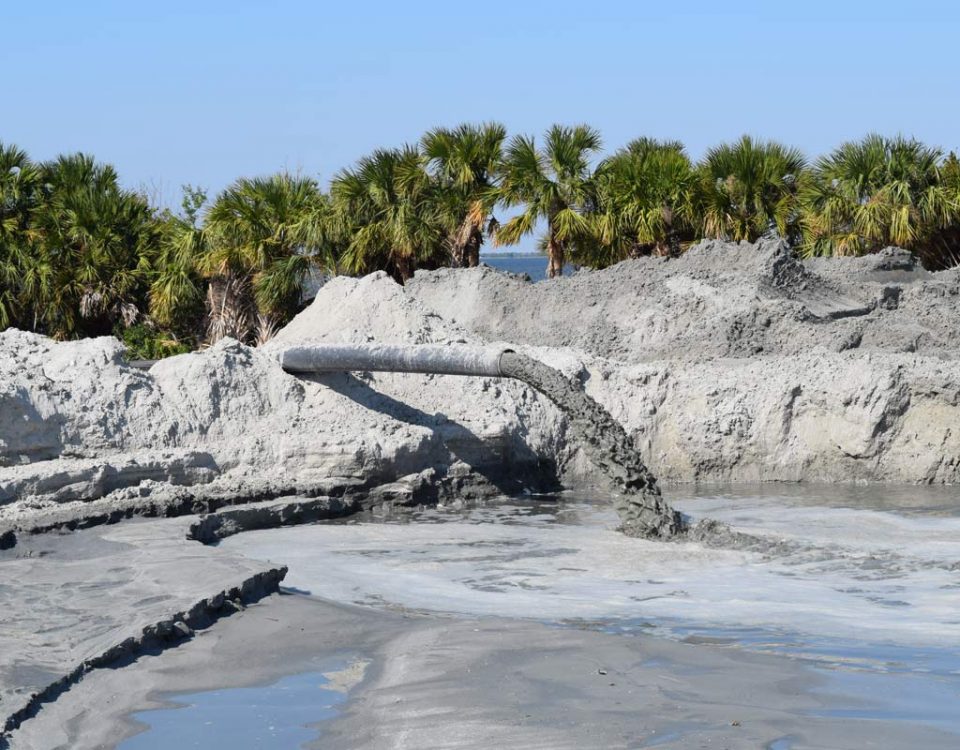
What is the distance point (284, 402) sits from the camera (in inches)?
538

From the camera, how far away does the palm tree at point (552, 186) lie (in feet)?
82.0

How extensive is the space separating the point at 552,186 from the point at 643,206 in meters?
1.77

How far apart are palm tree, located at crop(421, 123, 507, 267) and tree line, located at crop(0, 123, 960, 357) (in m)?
0.03

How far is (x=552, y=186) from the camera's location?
2502 cm

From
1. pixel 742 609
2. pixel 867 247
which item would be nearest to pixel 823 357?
pixel 742 609

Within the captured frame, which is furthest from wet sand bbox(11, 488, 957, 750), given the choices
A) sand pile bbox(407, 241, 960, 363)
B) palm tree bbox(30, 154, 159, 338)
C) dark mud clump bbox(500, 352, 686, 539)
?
palm tree bbox(30, 154, 159, 338)

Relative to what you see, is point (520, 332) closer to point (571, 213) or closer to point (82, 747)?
point (571, 213)

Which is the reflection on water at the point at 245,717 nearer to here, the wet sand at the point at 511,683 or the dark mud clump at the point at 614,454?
the wet sand at the point at 511,683

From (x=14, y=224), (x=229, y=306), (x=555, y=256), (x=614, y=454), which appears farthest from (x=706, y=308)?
(x=14, y=224)

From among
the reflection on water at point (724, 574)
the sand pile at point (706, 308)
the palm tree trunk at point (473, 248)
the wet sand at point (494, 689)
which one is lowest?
the wet sand at point (494, 689)

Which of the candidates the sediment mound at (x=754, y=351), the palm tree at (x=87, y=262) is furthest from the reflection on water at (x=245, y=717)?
the palm tree at (x=87, y=262)

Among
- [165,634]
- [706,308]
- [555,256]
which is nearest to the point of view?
[165,634]

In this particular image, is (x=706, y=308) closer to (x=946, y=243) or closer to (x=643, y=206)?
(x=643, y=206)

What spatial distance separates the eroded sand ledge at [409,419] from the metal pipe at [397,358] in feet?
0.89
